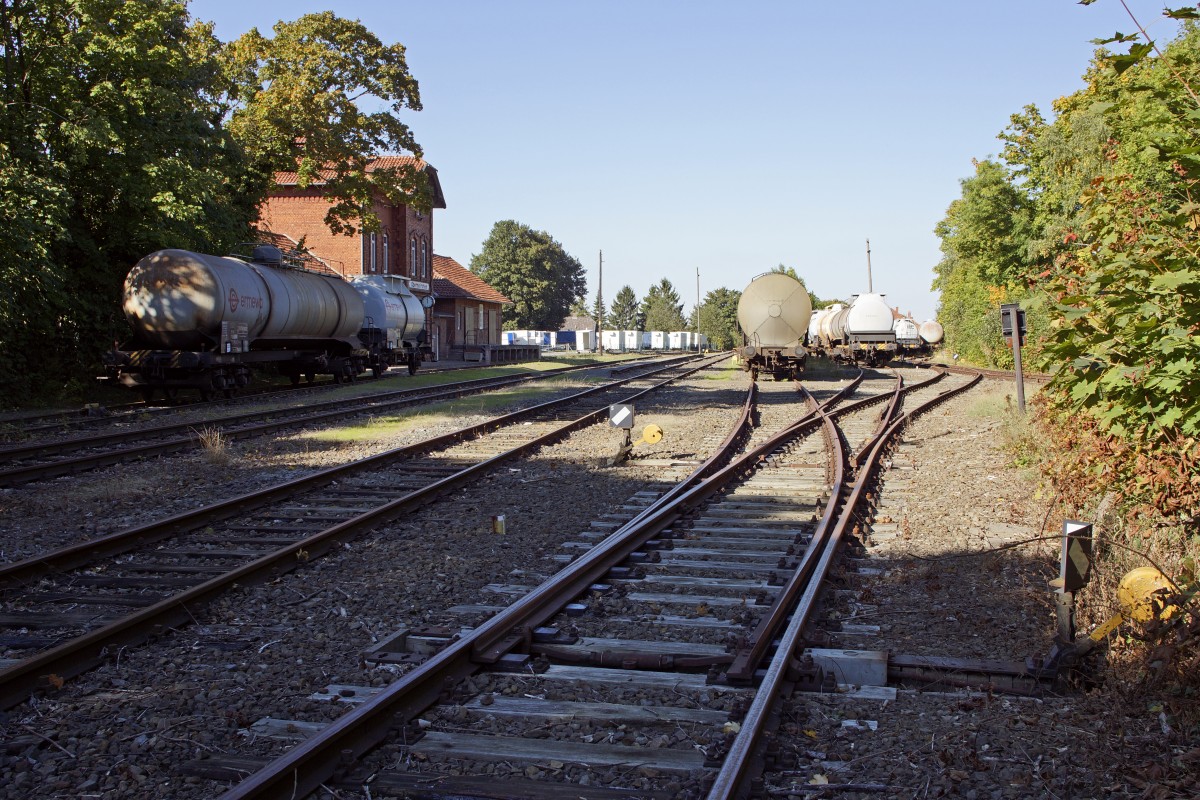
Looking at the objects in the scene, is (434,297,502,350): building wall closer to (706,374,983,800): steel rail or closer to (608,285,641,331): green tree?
(706,374,983,800): steel rail

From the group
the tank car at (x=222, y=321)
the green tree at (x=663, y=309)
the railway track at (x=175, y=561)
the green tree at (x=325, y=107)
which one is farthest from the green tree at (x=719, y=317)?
the railway track at (x=175, y=561)

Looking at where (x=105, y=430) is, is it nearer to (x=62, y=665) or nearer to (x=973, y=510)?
(x=62, y=665)

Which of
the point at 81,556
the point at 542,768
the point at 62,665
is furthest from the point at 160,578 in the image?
the point at 542,768

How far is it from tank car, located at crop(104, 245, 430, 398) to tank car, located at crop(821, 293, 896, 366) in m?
20.2

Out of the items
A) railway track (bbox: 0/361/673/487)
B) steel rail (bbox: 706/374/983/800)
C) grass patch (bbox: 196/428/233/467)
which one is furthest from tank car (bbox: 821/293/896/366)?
steel rail (bbox: 706/374/983/800)

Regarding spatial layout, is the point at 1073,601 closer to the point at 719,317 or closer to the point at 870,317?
the point at 870,317

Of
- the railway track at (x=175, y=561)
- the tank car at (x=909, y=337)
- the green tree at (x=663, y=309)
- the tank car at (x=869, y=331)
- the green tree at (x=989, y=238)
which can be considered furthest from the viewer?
the green tree at (x=663, y=309)

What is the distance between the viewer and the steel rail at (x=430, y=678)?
3559 millimetres

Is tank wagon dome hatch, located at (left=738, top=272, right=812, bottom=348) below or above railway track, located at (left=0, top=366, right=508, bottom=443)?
above

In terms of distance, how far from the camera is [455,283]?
2382 inches

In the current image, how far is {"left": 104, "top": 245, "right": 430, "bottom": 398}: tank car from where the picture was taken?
2008 cm

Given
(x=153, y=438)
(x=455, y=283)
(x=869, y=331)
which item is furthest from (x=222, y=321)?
(x=455, y=283)

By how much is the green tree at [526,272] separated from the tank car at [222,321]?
89711mm

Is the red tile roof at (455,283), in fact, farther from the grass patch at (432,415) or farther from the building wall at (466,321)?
the grass patch at (432,415)
